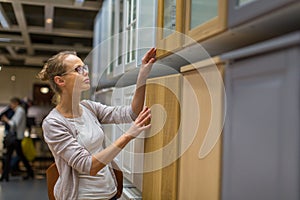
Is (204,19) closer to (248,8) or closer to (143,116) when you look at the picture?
(248,8)

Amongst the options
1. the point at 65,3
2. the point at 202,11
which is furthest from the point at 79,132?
the point at 65,3

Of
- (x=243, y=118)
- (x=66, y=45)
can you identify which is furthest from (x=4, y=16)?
(x=243, y=118)

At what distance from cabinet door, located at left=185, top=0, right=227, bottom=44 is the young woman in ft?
1.11

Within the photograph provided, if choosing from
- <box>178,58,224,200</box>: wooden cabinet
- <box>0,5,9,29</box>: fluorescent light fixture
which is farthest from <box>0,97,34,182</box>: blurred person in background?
<box>178,58,224,200</box>: wooden cabinet

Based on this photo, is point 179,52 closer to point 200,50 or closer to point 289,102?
point 200,50

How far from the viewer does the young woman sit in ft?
4.48

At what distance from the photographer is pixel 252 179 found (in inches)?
29.2

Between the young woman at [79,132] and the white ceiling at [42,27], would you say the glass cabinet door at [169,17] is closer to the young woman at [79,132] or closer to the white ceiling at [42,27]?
the young woman at [79,132]

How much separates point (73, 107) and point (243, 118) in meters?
0.91

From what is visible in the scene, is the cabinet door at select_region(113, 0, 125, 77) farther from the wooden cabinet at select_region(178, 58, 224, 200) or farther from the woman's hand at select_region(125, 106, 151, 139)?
the wooden cabinet at select_region(178, 58, 224, 200)

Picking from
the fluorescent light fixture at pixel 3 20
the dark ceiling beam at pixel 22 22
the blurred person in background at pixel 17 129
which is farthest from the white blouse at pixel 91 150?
the blurred person in background at pixel 17 129

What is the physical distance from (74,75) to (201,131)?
719mm

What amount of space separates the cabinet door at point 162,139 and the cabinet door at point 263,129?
1.16 ft

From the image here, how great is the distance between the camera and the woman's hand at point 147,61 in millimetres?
1447
